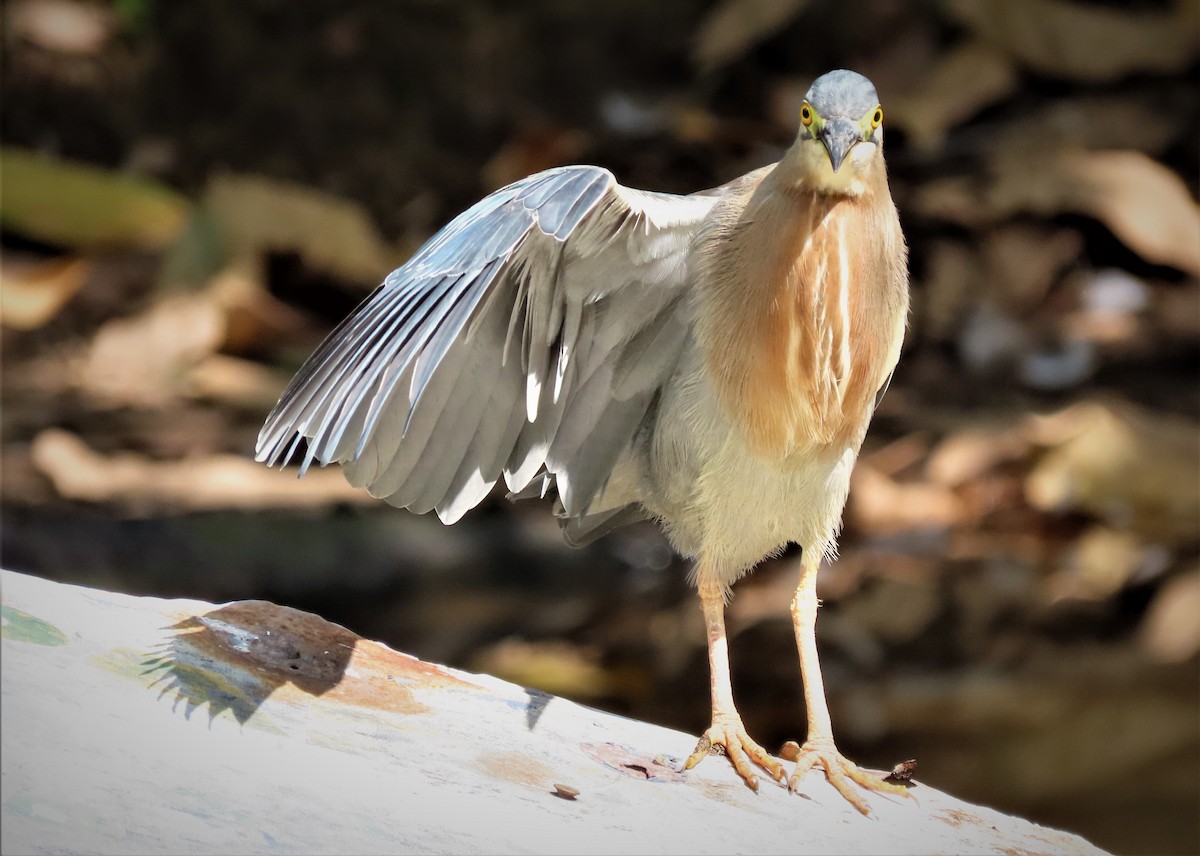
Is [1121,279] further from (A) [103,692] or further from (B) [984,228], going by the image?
(A) [103,692]

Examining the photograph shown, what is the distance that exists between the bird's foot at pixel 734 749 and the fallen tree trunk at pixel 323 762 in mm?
42

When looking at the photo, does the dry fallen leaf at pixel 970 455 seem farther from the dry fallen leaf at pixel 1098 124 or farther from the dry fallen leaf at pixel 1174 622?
the dry fallen leaf at pixel 1098 124

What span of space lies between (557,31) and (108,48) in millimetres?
2964

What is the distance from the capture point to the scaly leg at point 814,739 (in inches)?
134

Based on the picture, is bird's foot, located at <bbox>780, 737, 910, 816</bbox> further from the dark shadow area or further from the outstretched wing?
the dark shadow area

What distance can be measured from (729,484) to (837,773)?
0.75 meters

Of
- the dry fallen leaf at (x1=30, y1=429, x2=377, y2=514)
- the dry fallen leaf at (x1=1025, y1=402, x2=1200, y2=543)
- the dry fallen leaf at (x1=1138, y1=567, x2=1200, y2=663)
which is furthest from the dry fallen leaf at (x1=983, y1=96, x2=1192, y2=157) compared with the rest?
the dry fallen leaf at (x1=30, y1=429, x2=377, y2=514)

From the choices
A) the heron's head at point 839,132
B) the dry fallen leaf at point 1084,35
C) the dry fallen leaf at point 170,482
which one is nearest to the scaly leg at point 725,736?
the heron's head at point 839,132

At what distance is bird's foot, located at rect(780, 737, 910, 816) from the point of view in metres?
3.36

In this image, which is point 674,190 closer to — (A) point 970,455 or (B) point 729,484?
(A) point 970,455

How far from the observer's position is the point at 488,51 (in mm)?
9719

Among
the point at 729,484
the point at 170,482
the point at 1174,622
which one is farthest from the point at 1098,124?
the point at 729,484

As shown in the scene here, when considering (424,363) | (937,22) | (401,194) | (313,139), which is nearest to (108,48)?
(313,139)

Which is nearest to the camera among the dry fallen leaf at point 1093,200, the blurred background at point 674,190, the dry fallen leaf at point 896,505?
the blurred background at point 674,190
